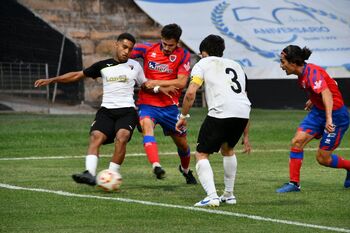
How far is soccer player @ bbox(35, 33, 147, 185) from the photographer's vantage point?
46.2 ft

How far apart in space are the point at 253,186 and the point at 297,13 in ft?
61.6

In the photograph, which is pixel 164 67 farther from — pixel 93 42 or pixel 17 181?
pixel 93 42

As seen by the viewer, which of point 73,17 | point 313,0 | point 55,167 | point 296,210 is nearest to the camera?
point 296,210

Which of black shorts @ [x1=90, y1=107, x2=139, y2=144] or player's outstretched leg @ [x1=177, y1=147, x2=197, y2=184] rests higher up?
black shorts @ [x1=90, y1=107, x2=139, y2=144]

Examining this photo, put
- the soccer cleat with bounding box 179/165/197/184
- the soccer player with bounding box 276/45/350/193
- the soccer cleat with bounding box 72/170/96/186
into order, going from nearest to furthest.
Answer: the soccer cleat with bounding box 72/170/96/186
the soccer player with bounding box 276/45/350/193
the soccer cleat with bounding box 179/165/197/184

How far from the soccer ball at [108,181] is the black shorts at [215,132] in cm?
157

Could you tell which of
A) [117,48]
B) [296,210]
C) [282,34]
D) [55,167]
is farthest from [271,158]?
[282,34]

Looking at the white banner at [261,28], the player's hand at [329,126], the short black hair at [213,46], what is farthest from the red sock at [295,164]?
the white banner at [261,28]

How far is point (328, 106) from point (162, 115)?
2.71m

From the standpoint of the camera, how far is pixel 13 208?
12.0 metres

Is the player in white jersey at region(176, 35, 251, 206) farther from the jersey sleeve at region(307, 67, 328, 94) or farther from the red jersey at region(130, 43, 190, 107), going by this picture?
the red jersey at region(130, 43, 190, 107)

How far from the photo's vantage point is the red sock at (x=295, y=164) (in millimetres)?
14078

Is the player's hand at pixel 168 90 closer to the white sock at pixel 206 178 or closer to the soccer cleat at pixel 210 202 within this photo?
the white sock at pixel 206 178

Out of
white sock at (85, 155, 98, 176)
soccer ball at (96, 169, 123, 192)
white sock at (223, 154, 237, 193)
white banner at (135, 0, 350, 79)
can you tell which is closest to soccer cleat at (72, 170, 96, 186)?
soccer ball at (96, 169, 123, 192)
